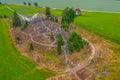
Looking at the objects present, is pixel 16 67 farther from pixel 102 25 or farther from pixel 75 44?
pixel 102 25

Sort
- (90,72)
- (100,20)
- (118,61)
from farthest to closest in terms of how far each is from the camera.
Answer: (100,20) < (118,61) < (90,72)

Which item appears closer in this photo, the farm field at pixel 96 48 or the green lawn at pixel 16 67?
the farm field at pixel 96 48

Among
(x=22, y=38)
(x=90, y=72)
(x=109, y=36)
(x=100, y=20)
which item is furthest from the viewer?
(x=100, y=20)

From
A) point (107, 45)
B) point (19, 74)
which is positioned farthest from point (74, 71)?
point (107, 45)

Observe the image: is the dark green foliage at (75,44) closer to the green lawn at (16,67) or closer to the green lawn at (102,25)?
the green lawn at (16,67)

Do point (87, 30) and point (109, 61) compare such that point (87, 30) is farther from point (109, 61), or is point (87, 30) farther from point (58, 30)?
point (109, 61)

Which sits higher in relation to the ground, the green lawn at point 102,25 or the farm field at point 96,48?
the green lawn at point 102,25

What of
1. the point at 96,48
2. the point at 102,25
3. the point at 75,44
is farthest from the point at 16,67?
the point at 102,25

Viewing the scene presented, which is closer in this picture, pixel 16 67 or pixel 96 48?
pixel 16 67

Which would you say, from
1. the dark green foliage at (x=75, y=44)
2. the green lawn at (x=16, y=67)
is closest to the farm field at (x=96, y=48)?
the green lawn at (x=16, y=67)
